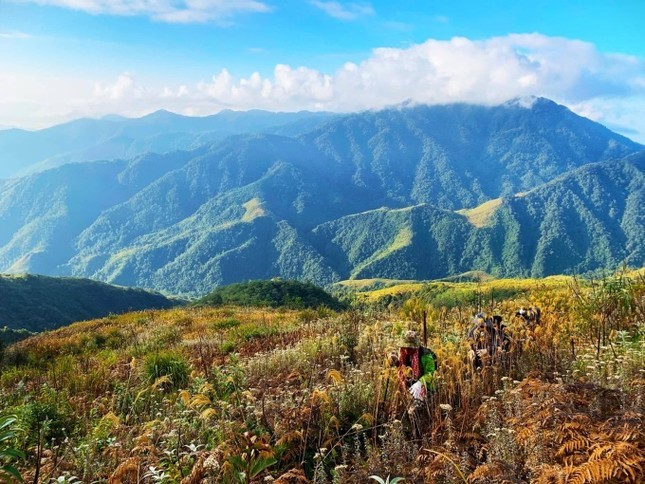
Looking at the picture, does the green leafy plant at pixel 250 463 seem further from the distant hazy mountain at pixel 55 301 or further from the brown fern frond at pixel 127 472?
the distant hazy mountain at pixel 55 301

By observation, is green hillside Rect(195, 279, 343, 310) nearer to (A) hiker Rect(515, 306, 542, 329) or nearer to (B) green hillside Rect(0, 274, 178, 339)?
(B) green hillside Rect(0, 274, 178, 339)

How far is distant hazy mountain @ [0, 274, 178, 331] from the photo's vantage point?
10288 cm

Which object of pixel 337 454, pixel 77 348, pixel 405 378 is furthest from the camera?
pixel 77 348

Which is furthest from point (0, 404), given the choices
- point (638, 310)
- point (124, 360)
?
point (638, 310)

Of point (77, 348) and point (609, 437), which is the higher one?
point (609, 437)

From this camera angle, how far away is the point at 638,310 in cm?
878

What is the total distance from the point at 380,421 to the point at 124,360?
27.6 feet

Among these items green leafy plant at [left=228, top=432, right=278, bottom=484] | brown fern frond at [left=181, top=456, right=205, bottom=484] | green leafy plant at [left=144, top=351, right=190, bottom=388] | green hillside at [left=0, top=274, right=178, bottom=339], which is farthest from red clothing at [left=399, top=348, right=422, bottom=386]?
green hillside at [left=0, top=274, right=178, bottom=339]

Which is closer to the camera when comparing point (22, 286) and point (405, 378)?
point (405, 378)

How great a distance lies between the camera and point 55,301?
4653 inches

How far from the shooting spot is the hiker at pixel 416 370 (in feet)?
17.1

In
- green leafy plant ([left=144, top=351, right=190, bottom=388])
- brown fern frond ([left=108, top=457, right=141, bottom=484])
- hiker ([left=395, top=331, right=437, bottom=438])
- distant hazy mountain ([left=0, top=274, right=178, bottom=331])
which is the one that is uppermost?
hiker ([left=395, top=331, right=437, bottom=438])

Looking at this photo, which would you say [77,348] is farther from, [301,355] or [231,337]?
[301,355]

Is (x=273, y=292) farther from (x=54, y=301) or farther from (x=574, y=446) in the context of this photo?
(x=54, y=301)
